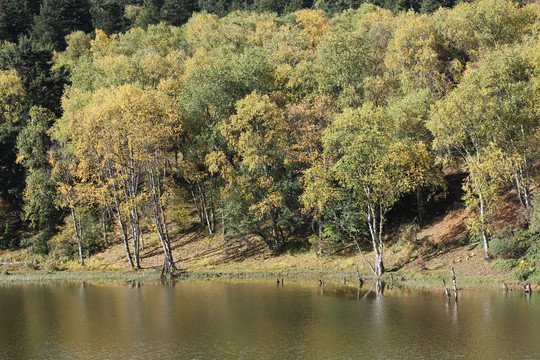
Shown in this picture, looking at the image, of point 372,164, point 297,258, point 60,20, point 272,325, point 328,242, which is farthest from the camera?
point 60,20

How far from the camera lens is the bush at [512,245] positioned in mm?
48094

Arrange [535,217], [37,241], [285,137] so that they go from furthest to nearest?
[37,241]
[285,137]
[535,217]

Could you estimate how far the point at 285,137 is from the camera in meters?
63.7

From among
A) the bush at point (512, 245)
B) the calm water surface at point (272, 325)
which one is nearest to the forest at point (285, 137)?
the bush at point (512, 245)

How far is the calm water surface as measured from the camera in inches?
1206

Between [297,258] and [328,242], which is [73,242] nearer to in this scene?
[297,258]

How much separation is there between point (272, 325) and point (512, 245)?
Answer: 2503cm

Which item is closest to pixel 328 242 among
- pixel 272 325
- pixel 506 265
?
pixel 506 265

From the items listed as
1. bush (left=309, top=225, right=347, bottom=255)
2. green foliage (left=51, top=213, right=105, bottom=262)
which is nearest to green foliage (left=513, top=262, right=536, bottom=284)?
bush (left=309, top=225, right=347, bottom=255)

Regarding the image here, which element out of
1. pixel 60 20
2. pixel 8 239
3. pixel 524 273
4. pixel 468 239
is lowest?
pixel 524 273

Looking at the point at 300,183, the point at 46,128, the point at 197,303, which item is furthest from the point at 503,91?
the point at 46,128

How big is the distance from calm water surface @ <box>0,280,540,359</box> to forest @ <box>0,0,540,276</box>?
11815 millimetres

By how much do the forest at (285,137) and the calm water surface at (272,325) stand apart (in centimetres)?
1181

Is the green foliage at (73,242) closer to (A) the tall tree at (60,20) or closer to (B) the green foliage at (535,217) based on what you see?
(B) the green foliage at (535,217)
